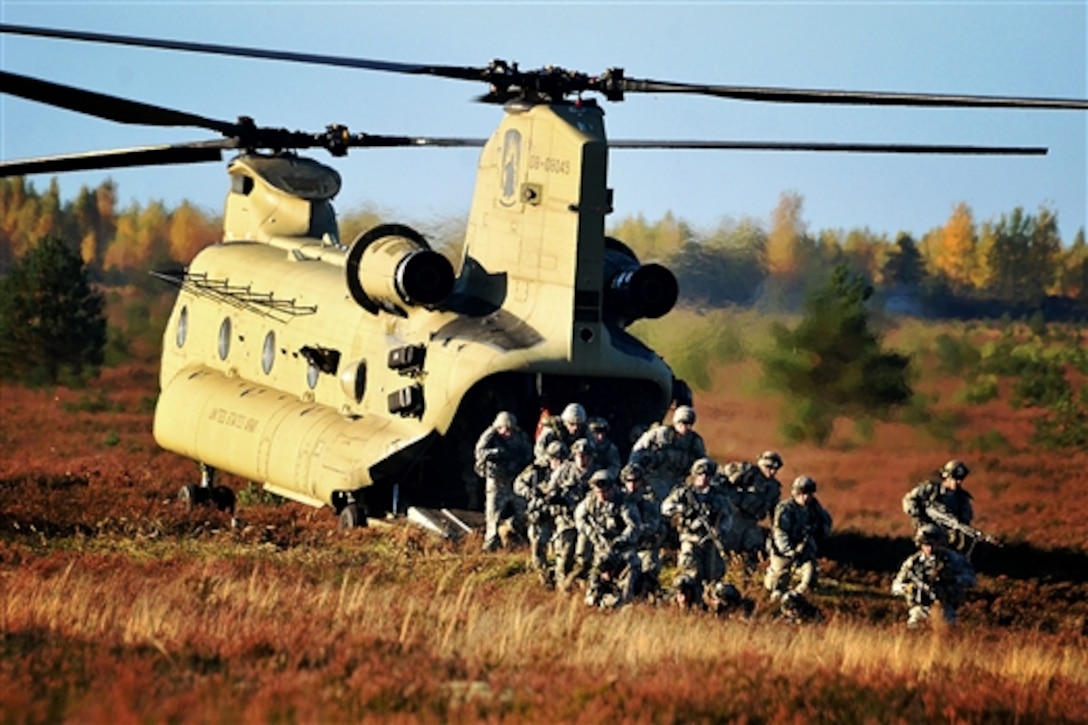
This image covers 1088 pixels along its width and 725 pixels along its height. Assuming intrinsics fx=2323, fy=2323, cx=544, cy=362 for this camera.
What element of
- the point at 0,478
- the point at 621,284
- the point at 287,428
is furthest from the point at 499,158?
the point at 0,478

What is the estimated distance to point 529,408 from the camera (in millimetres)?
27328

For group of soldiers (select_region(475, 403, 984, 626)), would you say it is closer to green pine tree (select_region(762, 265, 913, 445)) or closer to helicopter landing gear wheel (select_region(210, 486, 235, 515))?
helicopter landing gear wheel (select_region(210, 486, 235, 515))

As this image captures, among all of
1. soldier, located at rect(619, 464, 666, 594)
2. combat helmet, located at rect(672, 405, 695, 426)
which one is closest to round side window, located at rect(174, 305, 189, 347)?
combat helmet, located at rect(672, 405, 695, 426)

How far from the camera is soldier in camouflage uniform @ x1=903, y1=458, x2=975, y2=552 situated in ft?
81.5

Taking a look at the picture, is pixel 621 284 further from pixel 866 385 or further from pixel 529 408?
pixel 866 385

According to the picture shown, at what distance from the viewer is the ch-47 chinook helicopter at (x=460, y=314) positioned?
26.2 meters

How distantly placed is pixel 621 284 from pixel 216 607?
8459 millimetres

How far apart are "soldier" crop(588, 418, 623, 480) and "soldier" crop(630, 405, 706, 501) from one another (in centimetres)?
23

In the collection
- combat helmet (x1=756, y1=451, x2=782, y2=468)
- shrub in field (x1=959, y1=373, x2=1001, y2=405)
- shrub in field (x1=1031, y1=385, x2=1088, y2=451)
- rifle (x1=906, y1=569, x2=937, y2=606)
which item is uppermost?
shrub in field (x1=959, y1=373, x2=1001, y2=405)

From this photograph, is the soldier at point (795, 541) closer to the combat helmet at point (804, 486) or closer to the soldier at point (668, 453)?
the combat helmet at point (804, 486)

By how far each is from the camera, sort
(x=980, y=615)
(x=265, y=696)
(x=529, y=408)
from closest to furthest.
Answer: (x=265, y=696) → (x=980, y=615) → (x=529, y=408)

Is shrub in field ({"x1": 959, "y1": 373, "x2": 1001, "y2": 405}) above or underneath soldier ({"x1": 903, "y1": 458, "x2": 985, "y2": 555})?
above

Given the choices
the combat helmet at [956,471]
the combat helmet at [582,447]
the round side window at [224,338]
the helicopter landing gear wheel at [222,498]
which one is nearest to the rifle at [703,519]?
the combat helmet at [582,447]

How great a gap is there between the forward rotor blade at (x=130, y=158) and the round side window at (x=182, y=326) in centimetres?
794
